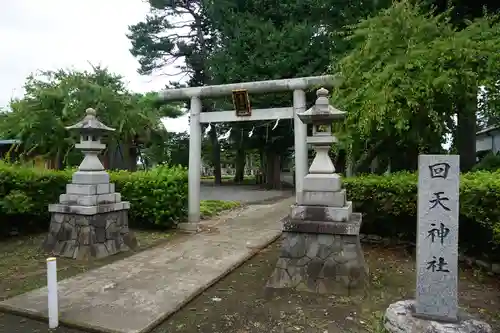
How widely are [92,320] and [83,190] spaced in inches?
121

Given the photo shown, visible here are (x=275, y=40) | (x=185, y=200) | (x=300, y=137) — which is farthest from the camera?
(x=275, y=40)

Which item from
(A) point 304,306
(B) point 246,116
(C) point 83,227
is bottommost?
(A) point 304,306

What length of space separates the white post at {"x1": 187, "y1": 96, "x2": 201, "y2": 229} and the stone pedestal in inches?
230

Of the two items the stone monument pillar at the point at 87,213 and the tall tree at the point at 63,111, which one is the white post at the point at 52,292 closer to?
the stone monument pillar at the point at 87,213

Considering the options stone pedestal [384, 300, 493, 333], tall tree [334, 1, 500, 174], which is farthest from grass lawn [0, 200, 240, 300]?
tall tree [334, 1, 500, 174]

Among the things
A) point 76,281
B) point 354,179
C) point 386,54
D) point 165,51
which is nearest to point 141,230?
point 76,281

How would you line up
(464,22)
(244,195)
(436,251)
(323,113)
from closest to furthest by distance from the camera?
(436,251) → (323,113) → (464,22) → (244,195)

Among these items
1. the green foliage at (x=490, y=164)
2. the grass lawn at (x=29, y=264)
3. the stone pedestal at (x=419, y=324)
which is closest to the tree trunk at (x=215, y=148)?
the grass lawn at (x=29, y=264)

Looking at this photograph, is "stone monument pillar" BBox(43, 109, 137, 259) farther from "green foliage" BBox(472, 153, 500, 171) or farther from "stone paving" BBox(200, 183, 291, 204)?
"stone paving" BBox(200, 183, 291, 204)

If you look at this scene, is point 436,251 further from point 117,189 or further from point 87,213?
point 117,189

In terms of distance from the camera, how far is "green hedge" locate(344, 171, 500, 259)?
14.7 feet

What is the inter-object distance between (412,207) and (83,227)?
17.8ft

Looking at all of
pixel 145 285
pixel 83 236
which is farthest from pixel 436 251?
pixel 83 236

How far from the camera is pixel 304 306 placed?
400 cm
